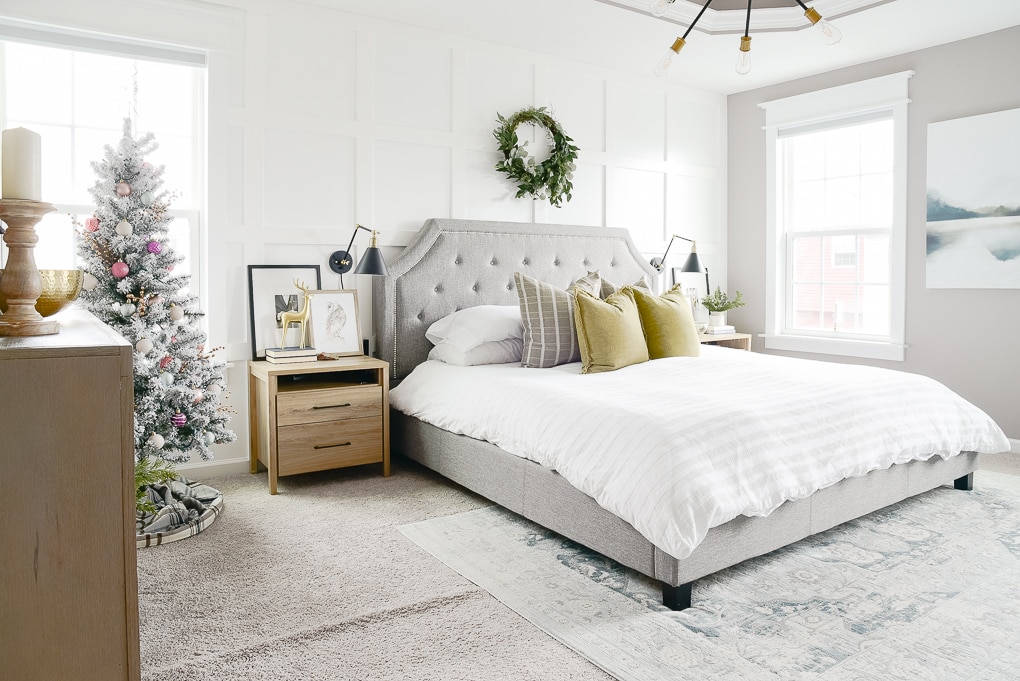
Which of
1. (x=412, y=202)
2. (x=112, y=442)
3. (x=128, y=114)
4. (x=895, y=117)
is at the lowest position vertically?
(x=112, y=442)

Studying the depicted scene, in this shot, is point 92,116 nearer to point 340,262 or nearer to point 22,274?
point 340,262

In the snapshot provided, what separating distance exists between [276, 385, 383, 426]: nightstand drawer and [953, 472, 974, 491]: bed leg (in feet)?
9.44

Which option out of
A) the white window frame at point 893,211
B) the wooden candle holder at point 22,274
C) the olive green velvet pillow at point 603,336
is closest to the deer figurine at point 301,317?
the olive green velvet pillow at point 603,336

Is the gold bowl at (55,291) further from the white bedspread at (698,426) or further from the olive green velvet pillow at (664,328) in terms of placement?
the olive green velvet pillow at (664,328)

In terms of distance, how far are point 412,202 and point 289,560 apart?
2268 millimetres

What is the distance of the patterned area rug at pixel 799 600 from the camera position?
2014mm

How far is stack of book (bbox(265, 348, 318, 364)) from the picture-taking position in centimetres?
368

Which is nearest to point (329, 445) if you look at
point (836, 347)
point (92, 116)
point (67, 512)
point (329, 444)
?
point (329, 444)

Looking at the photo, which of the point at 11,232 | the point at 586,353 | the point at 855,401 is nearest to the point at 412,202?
the point at 586,353

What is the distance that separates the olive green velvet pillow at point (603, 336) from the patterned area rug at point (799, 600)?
872 millimetres

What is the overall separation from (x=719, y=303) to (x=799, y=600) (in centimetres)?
335

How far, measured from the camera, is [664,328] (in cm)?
384

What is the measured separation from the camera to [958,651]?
2064 millimetres

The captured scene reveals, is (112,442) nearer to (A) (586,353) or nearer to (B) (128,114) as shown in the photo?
(A) (586,353)
